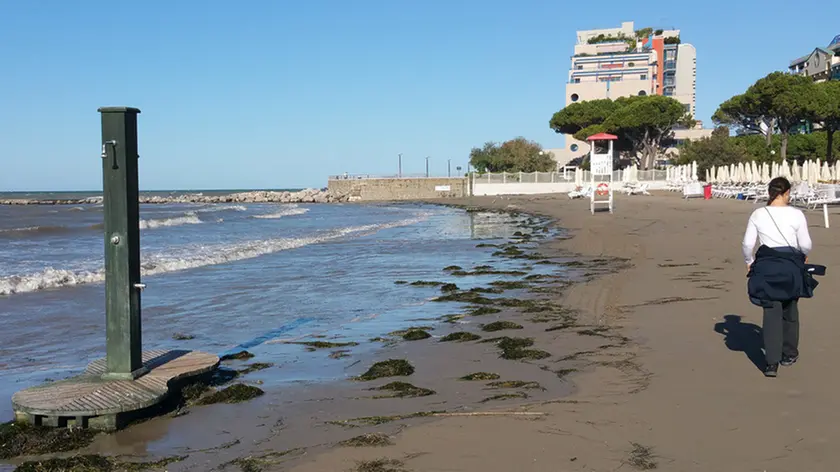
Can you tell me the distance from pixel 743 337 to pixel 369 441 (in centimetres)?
370

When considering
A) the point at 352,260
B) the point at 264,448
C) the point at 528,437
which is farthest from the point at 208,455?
the point at 352,260

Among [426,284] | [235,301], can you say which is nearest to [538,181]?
[426,284]

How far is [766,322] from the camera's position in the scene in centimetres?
487

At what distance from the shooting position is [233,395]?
471 cm

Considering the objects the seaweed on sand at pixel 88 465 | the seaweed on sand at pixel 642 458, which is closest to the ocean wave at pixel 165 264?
the seaweed on sand at pixel 88 465

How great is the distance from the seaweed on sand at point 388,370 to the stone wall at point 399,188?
66.1m

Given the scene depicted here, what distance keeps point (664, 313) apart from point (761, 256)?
90.5 inches

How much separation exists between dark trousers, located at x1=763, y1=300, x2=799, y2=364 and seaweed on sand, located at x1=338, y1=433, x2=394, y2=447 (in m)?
2.66

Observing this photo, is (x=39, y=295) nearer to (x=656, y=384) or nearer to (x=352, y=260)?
(x=352, y=260)

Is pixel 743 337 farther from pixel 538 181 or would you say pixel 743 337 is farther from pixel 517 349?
pixel 538 181

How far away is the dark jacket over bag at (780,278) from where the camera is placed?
4805 mm

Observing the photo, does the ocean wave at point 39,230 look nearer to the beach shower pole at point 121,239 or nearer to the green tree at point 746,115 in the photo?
the beach shower pole at point 121,239

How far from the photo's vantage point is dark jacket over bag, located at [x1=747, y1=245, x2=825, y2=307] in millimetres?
4805

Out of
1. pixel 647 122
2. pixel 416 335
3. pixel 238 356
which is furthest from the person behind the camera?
pixel 647 122
